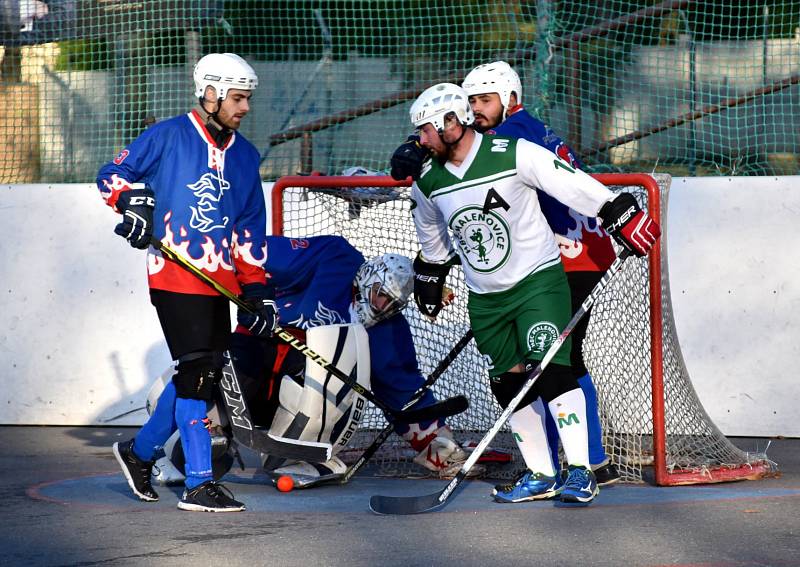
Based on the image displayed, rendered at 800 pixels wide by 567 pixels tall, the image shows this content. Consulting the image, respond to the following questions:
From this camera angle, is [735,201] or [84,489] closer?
[84,489]

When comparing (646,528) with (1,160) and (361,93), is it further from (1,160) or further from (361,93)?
(1,160)

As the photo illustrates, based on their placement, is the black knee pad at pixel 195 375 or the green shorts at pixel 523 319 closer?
the black knee pad at pixel 195 375

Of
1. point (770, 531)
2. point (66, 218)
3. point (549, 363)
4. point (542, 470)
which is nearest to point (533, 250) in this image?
point (549, 363)

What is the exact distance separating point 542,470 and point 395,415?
0.73 m

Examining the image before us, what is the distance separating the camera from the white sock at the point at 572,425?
14.3 ft

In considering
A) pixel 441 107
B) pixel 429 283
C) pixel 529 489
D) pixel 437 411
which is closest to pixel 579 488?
pixel 529 489

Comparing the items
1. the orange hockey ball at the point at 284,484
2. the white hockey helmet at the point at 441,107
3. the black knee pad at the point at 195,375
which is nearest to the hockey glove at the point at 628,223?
the white hockey helmet at the point at 441,107

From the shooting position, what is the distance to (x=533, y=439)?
452 centimetres

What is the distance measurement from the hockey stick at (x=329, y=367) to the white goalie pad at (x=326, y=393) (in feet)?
0.10

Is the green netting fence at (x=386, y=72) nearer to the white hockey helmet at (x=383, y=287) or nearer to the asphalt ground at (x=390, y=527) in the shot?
the white hockey helmet at (x=383, y=287)

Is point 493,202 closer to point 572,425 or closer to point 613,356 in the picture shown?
point 572,425

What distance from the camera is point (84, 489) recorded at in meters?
4.79

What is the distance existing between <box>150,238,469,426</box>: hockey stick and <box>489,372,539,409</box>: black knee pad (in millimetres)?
353

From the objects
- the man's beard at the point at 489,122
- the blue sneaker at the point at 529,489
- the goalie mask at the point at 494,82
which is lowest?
the blue sneaker at the point at 529,489
